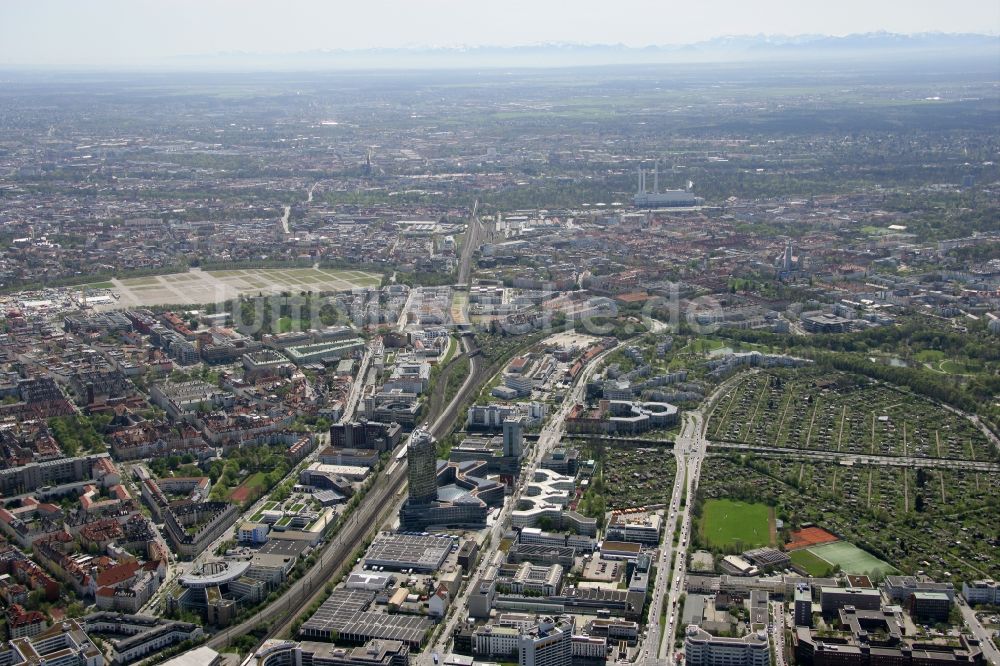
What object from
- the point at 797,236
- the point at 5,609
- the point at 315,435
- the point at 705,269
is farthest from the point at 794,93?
the point at 5,609

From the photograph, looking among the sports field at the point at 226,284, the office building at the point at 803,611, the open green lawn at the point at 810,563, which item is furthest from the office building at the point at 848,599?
the sports field at the point at 226,284

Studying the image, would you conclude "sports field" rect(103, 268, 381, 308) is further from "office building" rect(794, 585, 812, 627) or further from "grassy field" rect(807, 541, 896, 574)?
"office building" rect(794, 585, 812, 627)

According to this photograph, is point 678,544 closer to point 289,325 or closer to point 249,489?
point 249,489

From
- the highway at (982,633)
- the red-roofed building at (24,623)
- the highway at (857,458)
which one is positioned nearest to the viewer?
the highway at (982,633)

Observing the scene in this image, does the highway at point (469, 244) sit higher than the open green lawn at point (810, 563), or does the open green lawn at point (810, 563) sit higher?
the open green lawn at point (810, 563)

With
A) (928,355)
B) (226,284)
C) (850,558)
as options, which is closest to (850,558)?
(850,558)

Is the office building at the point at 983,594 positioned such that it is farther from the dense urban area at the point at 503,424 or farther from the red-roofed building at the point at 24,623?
the red-roofed building at the point at 24,623

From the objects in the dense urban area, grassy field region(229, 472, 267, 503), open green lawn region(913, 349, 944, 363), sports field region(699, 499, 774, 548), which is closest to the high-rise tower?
the dense urban area
